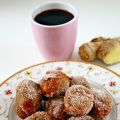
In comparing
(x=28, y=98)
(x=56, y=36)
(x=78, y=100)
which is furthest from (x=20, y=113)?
(x=56, y=36)

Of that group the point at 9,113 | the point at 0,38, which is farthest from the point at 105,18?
the point at 9,113

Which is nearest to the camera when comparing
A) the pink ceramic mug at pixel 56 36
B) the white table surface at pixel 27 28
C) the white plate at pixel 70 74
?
the white plate at pixel 70 74

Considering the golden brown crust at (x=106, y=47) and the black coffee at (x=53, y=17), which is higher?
the black coffee at (x=53, y=17)

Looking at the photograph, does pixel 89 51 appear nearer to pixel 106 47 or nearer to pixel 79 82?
pixel 106 47

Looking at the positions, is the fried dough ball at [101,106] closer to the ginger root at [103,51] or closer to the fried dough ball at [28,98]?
the fried dough ball at [28,98]

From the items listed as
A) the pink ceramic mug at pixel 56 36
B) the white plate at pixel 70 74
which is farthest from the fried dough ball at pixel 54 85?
the pink ceramic mug at pixel 56 36

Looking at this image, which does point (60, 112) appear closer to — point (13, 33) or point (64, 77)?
point (64, 77)

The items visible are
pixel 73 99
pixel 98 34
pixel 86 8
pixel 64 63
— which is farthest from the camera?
pixel 86 8

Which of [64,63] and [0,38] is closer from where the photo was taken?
[64,63]
